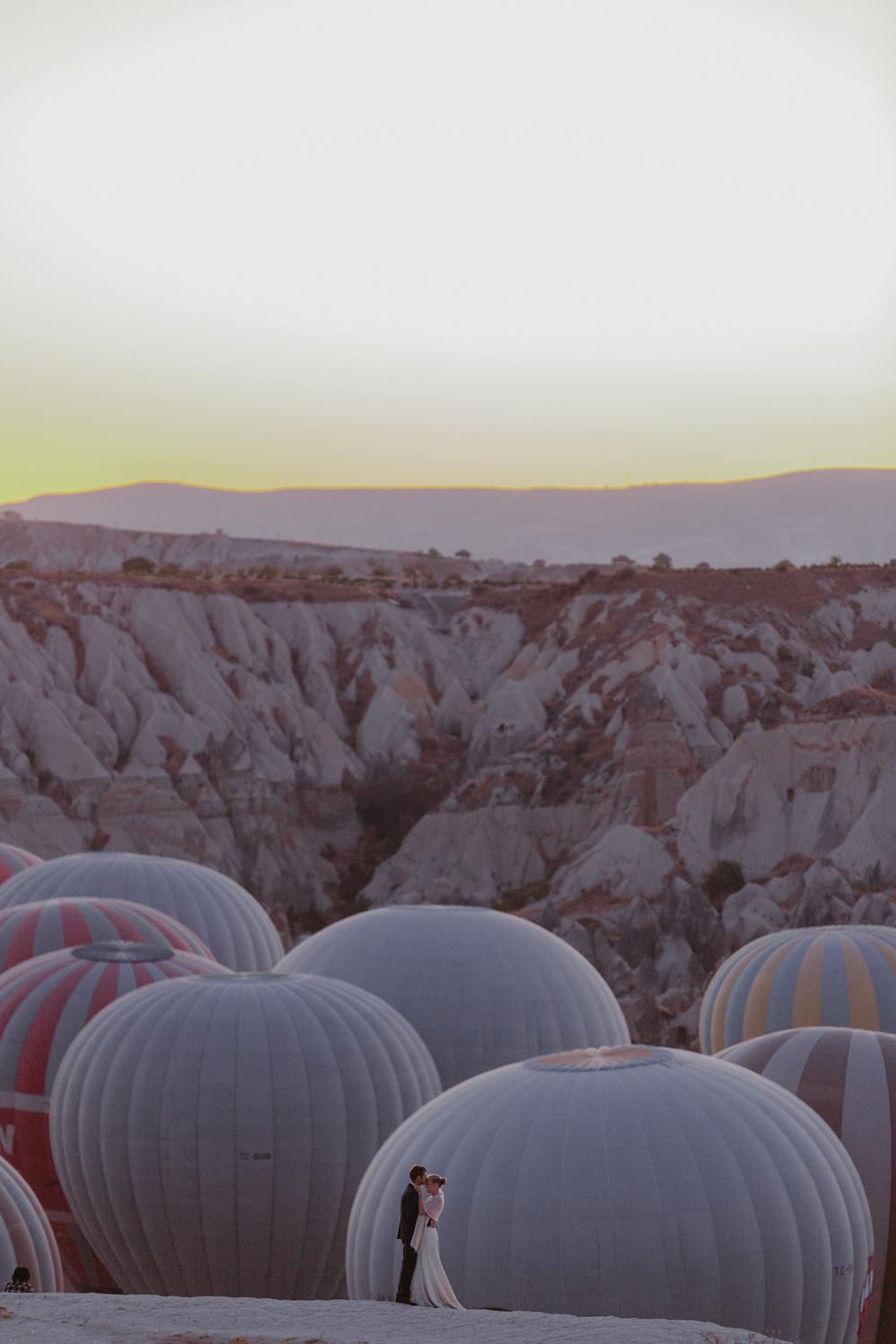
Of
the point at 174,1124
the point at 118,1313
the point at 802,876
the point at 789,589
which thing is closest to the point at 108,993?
the point at 174,1124

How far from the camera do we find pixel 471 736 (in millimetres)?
77312

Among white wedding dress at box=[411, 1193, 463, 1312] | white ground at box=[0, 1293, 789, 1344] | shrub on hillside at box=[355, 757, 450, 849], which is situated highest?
white ground at box=[0, 1293, 789, 1344]

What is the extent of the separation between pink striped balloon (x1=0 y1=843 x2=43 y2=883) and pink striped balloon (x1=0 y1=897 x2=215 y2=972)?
9.90 m

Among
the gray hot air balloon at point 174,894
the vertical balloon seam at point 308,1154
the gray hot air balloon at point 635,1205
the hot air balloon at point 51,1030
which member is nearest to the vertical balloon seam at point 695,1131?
the gray hot air balloon at point 635,1205

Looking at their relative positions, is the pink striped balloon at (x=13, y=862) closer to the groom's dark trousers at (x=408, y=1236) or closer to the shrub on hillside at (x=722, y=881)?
the shrub on hillside at (x=722, y=881)

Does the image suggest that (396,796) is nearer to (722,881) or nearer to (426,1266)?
(722,881)

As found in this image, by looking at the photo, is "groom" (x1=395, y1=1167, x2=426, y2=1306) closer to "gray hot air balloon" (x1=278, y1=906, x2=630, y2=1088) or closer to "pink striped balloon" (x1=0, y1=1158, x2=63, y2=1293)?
"pink striped balloon" (x1=0, y1=1158, x2=63, y2=1293)

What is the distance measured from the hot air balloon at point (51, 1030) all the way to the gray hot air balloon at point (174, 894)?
732cm

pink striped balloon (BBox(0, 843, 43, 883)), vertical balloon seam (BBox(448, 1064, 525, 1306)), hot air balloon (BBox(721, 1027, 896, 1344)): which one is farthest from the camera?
pink striped balloon (BBox(0, 843, 43, 883))

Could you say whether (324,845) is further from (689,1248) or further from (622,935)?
(689,1248)

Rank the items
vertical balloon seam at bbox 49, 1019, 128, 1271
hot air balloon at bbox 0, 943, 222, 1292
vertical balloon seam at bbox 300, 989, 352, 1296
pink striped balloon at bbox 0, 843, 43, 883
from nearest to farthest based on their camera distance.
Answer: vertical balloon seam at bbox 300, 989, 352, 1296 → vertical balloon seam at bbox 49, 1019, 128, 1271 → hot air balloon at bbox 0, 943, 222, 1292 → pink striped balloon at bbox 0, 843, 43, 883

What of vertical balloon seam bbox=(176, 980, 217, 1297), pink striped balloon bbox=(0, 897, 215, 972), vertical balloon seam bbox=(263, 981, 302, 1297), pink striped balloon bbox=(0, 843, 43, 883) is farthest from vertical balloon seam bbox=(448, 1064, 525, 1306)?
pink striped balloon bbox=(0, 843, 43, 883)

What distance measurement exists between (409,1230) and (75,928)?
17.8 m

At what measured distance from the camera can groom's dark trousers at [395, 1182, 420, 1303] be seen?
599 inches
